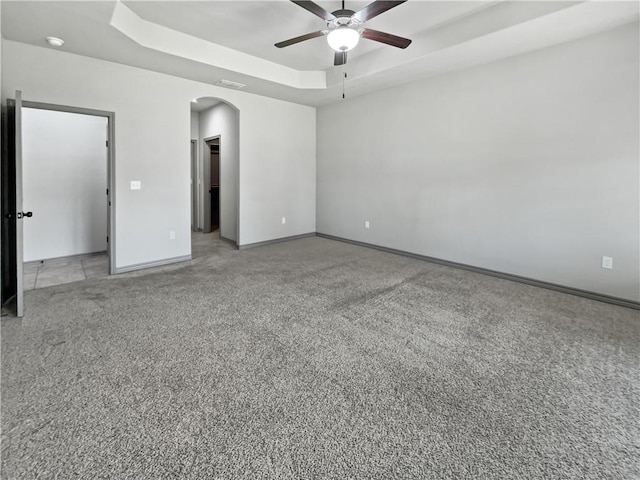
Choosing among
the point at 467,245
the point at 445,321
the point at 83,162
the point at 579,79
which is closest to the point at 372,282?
the point at 445,321

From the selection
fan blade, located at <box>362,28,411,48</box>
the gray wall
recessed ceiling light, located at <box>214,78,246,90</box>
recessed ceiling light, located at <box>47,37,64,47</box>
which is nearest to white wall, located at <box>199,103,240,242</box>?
recessed ceiling light, located at <box>214,78,246,90</box>

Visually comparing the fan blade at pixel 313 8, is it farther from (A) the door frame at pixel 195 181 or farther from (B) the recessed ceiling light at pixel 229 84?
(A) the door frame at pixel 195 181

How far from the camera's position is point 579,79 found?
352 cm

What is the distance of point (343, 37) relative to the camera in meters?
2.96

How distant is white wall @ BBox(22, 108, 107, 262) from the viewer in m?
4.77

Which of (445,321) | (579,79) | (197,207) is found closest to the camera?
(445,321)

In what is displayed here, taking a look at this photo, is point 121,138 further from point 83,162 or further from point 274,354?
point 274,354

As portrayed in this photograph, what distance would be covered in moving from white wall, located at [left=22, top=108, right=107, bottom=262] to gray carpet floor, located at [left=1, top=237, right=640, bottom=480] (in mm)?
1763

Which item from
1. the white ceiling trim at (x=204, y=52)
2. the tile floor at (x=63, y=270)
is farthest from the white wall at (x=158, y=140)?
the white ceiling trim at (x=204, y=52)

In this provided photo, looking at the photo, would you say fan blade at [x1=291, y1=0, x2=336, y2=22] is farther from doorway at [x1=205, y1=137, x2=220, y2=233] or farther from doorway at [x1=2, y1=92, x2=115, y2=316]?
doorway at [x1=205, y1=137, x2=220, y2=233]

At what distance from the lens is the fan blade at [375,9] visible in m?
2.49

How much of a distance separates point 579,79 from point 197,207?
7.15 meters

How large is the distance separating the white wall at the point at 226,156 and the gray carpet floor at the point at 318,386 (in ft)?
10.4

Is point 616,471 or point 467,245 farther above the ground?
point 467,245
